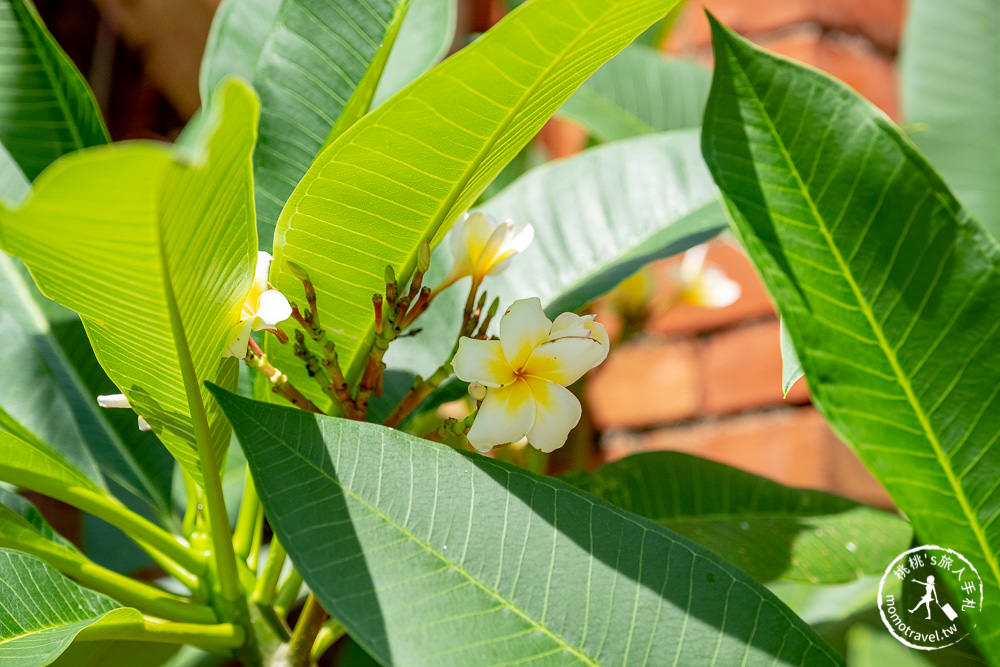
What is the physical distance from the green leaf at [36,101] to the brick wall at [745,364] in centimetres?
63

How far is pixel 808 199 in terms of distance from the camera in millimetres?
402

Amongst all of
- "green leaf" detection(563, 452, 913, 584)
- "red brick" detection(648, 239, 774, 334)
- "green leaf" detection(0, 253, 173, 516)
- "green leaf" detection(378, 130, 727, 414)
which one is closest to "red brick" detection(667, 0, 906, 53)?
"red brick" detection(648, 239, 774, 334)

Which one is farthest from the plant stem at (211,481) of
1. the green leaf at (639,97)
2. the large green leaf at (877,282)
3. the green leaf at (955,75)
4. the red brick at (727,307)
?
the red brick at (727,307)

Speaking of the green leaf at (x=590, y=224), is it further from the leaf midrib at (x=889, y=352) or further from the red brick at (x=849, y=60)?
the red brick at (x=849, y=60)

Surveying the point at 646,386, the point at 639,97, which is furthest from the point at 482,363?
the point at 646,386

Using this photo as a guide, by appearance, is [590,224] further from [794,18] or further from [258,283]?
[794,18]

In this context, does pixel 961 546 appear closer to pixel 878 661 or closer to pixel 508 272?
pixel 878 661

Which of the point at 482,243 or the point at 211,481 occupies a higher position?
the point at 482,243

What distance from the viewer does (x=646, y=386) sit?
126 cm

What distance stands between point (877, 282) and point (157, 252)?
11.2 inches

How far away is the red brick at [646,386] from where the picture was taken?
1222mm

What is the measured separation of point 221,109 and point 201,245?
0.21 feet

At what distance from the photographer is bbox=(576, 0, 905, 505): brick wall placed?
1.09m

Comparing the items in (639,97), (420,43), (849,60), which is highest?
(849,60)
